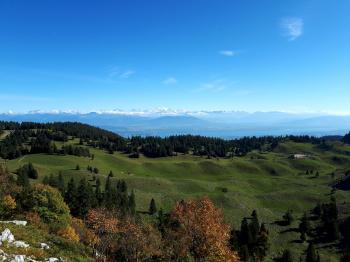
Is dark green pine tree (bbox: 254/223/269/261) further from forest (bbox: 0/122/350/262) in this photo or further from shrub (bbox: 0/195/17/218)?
shrub (bbox: 0/195/17/218)

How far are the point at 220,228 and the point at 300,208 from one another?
395 feet

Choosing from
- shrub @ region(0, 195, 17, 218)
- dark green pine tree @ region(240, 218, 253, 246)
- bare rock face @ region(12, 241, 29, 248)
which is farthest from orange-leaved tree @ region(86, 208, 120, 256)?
dark green pine tree @ region(240, 218, 253, 246)

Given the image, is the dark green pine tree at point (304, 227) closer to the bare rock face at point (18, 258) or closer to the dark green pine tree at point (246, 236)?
the dark green pine tree at point (246, 236)

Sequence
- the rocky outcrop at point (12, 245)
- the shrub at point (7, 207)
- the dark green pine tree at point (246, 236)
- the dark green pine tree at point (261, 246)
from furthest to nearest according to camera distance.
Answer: the dark green pine tree at point (246, 236) < the dark green pine tree at point (261, 246) < the shrub at point (7, 207) < the rocky outcrop at point (12, 245)

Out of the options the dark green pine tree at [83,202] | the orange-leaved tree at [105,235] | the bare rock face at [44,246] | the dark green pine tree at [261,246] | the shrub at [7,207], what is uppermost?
the bare rock face at [44,246]

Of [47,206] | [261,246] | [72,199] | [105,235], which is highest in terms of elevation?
[105,235]

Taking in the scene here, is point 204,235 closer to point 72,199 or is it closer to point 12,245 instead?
point 12,245

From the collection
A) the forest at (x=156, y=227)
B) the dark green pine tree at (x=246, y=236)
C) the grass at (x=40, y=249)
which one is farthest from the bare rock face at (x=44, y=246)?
the dark green pine tree at (x=246, y=236)

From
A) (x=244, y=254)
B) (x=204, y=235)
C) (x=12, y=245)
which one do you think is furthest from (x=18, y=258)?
(x=244, y=254)

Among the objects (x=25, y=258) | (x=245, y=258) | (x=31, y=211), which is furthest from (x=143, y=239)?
(x=245, y=258)

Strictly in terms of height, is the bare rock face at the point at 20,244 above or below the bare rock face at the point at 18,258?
below

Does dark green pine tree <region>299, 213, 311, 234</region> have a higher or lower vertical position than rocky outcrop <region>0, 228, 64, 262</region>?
lower

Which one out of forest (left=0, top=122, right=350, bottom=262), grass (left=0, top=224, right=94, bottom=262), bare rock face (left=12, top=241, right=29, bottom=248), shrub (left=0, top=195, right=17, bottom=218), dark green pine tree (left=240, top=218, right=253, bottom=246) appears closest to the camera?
grass (left=0, top=224, right=94, bottom=262)

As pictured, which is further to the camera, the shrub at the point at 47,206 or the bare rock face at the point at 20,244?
the shrub at the point at 47,206
